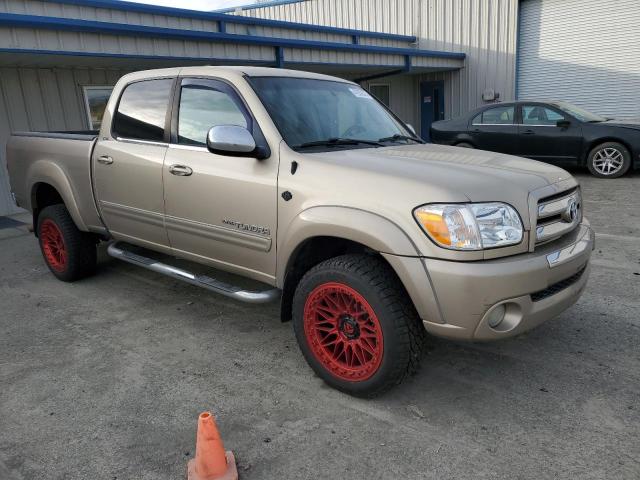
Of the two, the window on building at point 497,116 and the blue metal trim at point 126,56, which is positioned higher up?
the blue metal trim at point 126,56

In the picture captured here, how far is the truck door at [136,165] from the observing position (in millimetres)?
3949

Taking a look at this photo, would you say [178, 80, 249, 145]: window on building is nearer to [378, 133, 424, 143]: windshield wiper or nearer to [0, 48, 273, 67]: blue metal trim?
[378, 133, 424, 143]: windshield wiper

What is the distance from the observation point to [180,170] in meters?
3.68

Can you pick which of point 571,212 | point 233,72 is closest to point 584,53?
point 571,212

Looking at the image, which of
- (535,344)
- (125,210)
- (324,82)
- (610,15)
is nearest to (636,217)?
(535,344)

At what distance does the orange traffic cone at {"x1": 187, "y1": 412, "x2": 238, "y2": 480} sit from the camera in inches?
90.2

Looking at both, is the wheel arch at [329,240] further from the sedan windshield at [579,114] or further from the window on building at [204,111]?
the sedan windshield at [579,114]

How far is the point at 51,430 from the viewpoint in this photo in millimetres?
2789

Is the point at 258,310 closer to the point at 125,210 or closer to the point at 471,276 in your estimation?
the point at 125,210

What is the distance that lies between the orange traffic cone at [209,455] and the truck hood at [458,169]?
1488mm

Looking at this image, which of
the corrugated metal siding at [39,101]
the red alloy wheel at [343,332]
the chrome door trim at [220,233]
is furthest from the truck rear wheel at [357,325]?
the corrugated metal siding at [39,101]

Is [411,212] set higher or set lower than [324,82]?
lower

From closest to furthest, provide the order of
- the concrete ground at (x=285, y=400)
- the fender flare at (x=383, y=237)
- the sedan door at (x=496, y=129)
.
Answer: the concrete ground at (x=285, y=400) → the fender flare at (x=383, y=237) → the sedan door at (x=496, y=129)

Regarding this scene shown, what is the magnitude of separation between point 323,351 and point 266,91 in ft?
5.72
